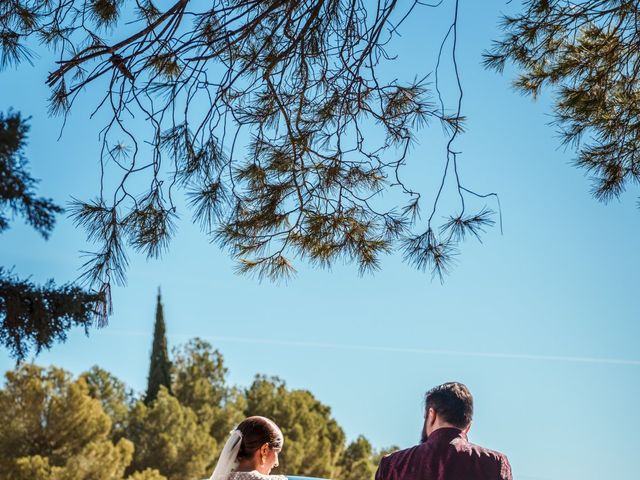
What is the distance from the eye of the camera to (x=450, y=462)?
2469 mm

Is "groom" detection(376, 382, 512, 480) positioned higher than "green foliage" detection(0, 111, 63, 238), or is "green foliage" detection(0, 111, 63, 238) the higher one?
"green foliage" detection(0, 111, 63, 238)

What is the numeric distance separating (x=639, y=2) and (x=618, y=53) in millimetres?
A: 365

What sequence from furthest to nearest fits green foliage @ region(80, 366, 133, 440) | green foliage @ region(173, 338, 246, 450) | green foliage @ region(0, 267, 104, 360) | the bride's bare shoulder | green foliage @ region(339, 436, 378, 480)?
green foliage @ region(339, 436, 378, 480)
green foliage @ region(173, 338, 246, 450)
green foliage @ region(80, 366, 133, 440)
green foliage @ region(0, 267, 104, 360)
the bride's bare shoulder

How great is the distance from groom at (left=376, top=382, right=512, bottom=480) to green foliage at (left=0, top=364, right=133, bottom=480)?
33.6 feet

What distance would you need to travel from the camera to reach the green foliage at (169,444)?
14.2m

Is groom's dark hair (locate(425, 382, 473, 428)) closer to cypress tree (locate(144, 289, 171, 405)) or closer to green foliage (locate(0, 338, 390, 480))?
green foliage (locate(0, 338, 390, 480))

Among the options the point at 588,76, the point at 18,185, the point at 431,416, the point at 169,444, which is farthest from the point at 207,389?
the point at 431,416

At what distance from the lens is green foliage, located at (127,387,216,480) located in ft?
46.6

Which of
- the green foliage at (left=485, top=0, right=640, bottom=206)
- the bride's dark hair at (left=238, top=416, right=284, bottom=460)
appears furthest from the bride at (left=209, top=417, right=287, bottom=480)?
the green foliage at (left=485, top=0, right=640, bottom=206)

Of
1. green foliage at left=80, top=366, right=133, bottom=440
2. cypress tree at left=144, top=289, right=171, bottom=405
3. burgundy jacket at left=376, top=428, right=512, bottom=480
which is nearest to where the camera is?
burgundy jacket at left=376, top=428, right=512, bottom=480

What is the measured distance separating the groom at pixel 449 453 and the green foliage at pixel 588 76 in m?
2.10

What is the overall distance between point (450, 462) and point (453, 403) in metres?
0.18

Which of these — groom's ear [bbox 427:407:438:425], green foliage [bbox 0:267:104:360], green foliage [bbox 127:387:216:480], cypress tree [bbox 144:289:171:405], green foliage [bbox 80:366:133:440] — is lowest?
groom's ear [bbox 427:407:438:425]

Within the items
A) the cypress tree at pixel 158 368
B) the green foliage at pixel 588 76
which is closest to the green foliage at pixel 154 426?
the cypress tree at pixel 158 368
